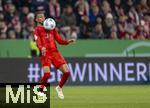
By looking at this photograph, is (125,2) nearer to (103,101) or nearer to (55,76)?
(55,76)

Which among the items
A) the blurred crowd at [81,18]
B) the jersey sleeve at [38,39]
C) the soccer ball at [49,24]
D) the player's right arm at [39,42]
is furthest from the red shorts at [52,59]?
the blurred crowd at [81,18]

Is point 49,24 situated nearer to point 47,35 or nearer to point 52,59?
point 47,35

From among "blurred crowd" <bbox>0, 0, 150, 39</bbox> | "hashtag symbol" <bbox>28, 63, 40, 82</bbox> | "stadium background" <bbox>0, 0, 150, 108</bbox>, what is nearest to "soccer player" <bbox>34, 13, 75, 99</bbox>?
"stadium background" <bbox>0, 0, 150, 108</bbox>

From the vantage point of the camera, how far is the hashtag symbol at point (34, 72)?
25.1 meters

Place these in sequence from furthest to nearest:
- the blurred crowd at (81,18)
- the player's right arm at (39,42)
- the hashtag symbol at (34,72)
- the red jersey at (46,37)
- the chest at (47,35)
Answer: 1. the blurred crowd at (81,18)
2. the hashtag symbol at (34,72)
3. the chest at (47,35)
4. the red jersey at (46,37)
5. the player's right arm at (39,42)

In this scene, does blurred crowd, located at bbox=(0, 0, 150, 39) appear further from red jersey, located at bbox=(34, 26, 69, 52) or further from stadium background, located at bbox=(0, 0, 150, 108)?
red jersey, located at bbox=(34, 26, 69, 52)

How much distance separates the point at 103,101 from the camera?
17.3m

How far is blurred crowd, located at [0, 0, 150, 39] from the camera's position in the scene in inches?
1047

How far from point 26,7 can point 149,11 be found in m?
5.66

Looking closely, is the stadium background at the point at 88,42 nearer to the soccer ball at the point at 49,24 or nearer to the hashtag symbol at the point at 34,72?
the hashtag symbol at the point at 34,72

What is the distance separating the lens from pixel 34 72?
25156 millimetres


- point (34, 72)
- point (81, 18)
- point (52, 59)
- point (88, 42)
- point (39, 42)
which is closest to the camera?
point (39, 42)

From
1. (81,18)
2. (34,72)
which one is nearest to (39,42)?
(34,72)

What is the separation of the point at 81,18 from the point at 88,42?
4.34 ft
